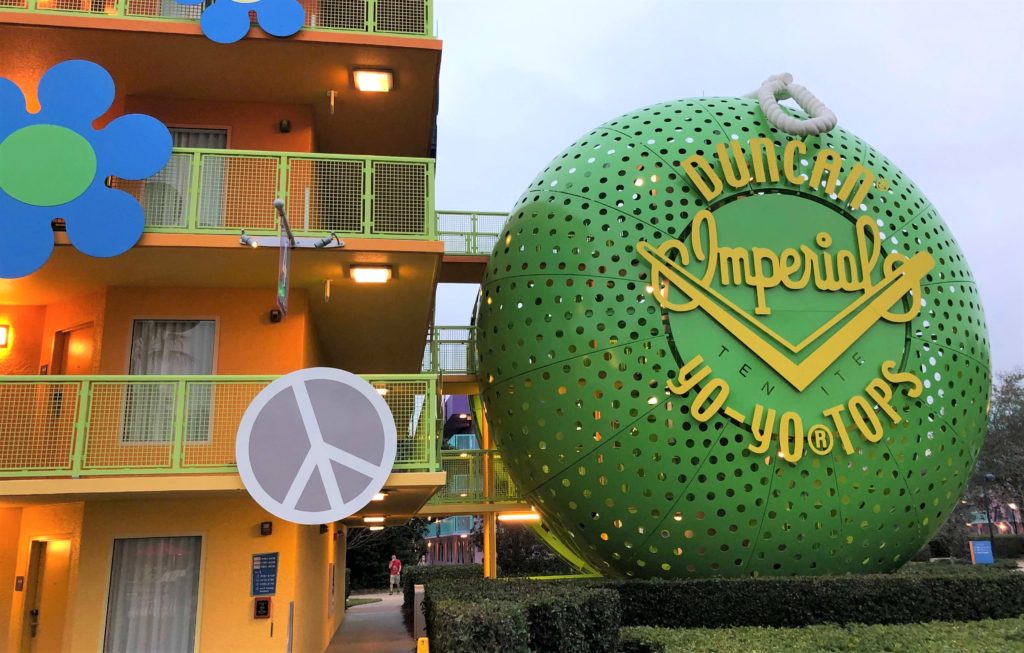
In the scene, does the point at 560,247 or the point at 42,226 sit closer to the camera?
the point at 42,226

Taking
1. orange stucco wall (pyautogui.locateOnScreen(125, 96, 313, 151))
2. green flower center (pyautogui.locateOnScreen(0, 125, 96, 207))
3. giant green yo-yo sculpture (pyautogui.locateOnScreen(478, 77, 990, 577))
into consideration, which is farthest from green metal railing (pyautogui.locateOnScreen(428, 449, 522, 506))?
green flower center (pyautogui.locateOnScreen(0, 125, 96, 207))

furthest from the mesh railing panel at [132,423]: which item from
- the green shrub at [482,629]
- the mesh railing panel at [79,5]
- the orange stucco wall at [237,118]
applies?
the mesh railing panel at [79,5]

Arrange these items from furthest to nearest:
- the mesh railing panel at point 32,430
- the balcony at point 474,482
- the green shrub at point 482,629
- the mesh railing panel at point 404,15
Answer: the balcony at point 474,482 → the mesh railing panel at point 404,15 → the mesh railing panel at point 32,430 → the green shrub at point 482,629

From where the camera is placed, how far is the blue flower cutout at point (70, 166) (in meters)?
8.93

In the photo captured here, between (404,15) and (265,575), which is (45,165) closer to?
(404,15)

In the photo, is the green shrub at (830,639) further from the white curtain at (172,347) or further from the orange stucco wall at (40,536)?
the orange stucco wall at (40,536)

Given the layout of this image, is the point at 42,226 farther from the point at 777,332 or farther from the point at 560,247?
the point at 777,332

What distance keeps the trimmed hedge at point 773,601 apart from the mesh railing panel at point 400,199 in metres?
5.89

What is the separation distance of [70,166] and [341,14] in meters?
4.22

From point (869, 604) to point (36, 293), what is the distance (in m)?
12.4

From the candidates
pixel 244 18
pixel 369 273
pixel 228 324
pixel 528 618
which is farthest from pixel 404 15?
pixel 528 618

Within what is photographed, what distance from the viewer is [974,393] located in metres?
12.4

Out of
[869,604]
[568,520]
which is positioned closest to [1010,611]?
[869,604]

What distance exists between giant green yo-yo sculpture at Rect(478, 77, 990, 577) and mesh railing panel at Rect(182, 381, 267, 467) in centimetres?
434
